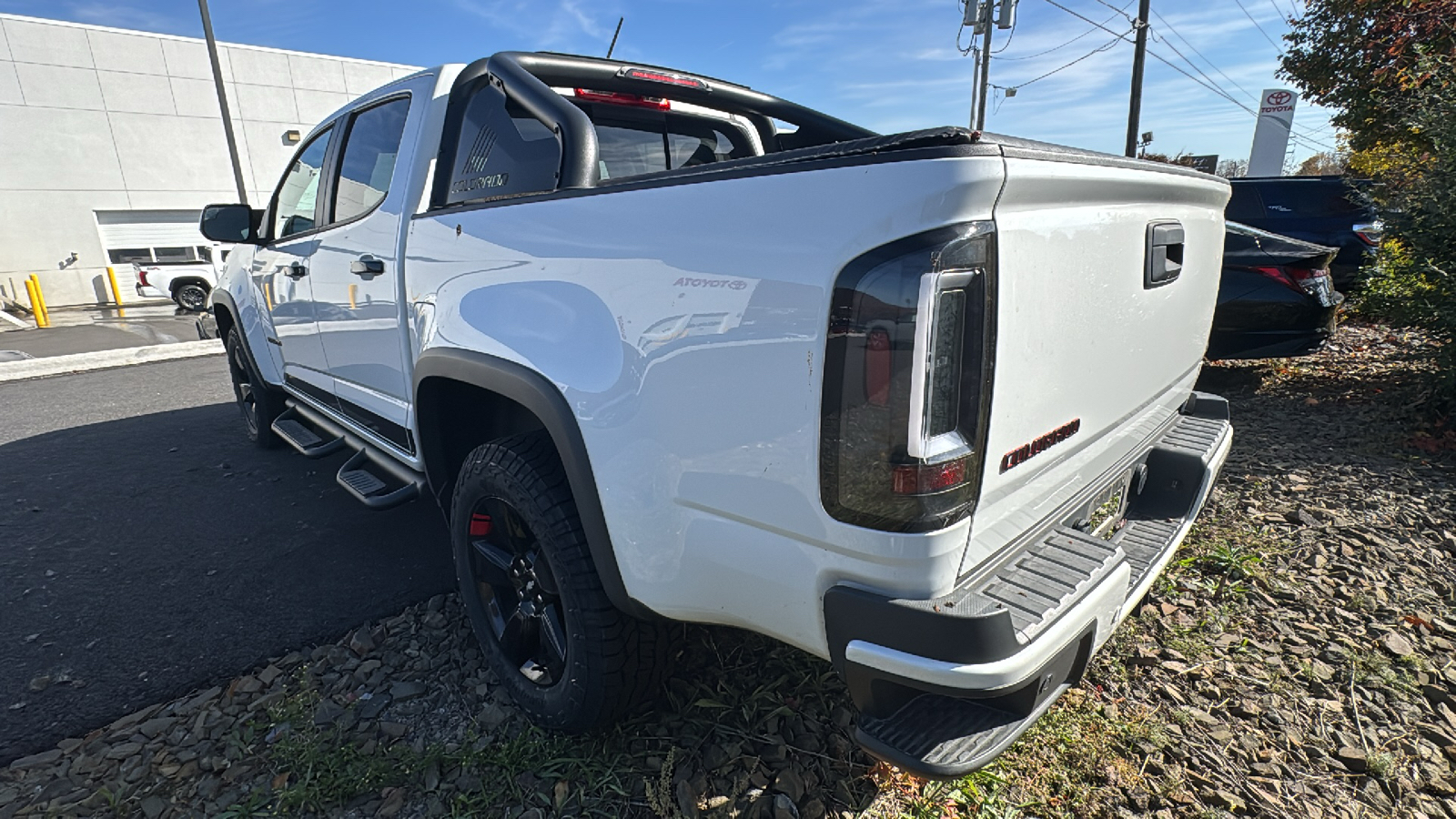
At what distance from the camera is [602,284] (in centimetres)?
167

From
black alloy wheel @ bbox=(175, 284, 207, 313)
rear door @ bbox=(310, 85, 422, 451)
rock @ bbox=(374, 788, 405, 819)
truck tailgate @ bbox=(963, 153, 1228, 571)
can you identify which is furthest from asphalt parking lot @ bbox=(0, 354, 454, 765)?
black alloy wheel @ bbox=(175, 284, 207, 313)

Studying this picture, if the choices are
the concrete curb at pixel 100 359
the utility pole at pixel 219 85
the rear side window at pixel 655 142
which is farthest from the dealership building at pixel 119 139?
the rear side window at pixel 655 142

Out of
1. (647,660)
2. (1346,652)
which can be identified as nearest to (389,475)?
(647,660)

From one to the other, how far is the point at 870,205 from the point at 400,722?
2.15m

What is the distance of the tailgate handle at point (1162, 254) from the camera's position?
1804 millimetres

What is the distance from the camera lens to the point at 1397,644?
2471 millimetres

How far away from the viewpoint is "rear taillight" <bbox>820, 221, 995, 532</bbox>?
1.19 metres

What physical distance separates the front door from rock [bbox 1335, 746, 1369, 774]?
13.2 ft

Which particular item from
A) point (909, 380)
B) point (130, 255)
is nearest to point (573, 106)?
point (909, 380)

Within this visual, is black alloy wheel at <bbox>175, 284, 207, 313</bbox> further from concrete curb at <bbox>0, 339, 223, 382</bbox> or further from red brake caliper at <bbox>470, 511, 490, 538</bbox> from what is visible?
red brake caliper at <bbox>470, 511, 490, 538</bbox>

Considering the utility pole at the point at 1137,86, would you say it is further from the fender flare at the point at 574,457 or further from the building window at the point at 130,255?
the building window at the point at 130,255

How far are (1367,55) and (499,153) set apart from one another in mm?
11587

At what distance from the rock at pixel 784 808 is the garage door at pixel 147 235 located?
981 inches

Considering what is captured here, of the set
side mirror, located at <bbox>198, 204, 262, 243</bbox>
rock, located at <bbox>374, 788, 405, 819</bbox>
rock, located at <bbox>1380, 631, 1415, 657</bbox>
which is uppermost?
side mirror, located at <bbox>198, 204, 262, 243</bbox>
